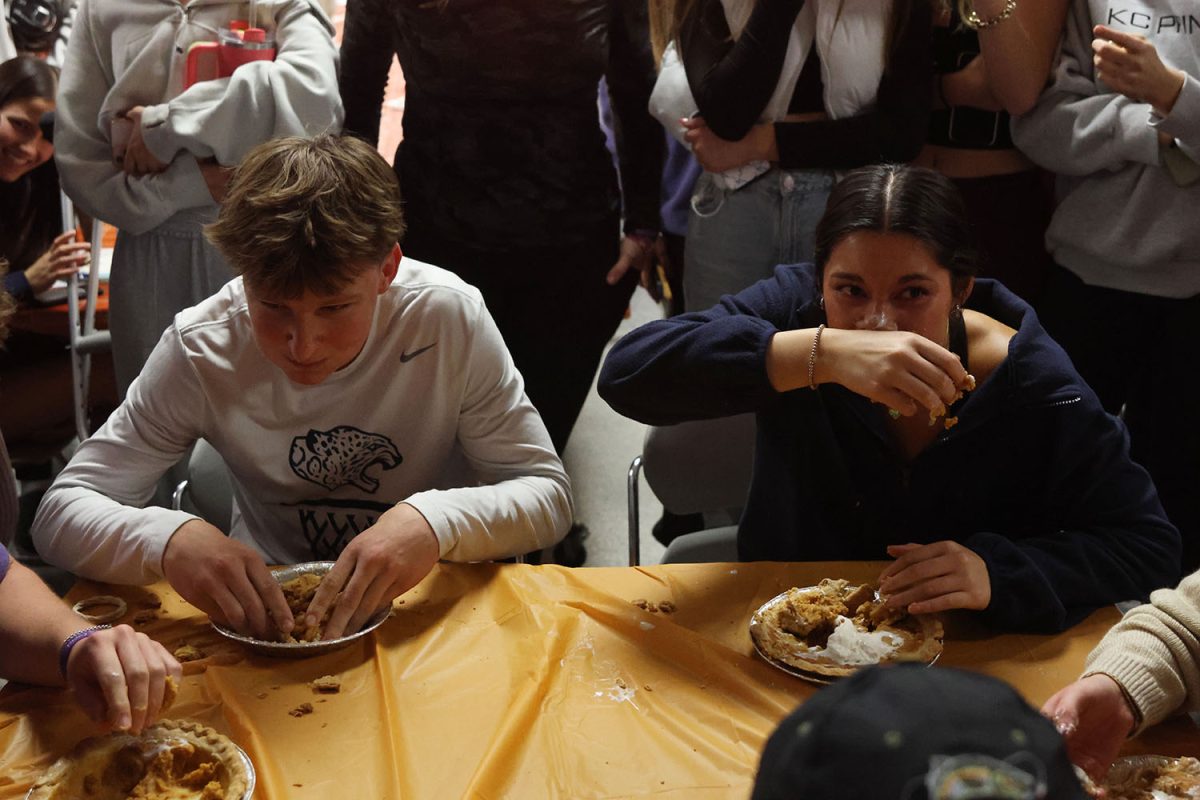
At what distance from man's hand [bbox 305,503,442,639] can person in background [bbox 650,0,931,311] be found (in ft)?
4.02

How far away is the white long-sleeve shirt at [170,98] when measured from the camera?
8.49ft


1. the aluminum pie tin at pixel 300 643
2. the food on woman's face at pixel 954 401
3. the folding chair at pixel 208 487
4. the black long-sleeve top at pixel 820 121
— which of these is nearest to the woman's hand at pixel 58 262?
the folding chair at pixel 208 487

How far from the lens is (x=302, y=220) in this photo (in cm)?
174

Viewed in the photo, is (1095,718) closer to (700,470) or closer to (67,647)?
(700,470)

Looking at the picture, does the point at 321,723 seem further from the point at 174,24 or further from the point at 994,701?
the point at 174,24

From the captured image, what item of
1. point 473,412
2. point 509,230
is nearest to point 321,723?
point 473,412

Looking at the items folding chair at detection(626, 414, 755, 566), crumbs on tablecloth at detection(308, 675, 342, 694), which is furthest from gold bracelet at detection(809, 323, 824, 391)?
crumbs on tablecloth at detection(308, 675, 342, 694)

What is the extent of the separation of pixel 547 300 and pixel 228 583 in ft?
4.87

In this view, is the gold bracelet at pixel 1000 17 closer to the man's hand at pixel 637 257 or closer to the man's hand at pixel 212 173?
the man's hand at pixel 637 257

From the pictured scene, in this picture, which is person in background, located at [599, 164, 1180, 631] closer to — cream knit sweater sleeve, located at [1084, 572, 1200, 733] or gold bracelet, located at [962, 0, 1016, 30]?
cream knit sweater sleeve, located at [1084, 572, 1200, 733]

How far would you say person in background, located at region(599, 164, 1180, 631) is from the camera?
5.36 feet

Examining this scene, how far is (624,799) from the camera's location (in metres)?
1.32

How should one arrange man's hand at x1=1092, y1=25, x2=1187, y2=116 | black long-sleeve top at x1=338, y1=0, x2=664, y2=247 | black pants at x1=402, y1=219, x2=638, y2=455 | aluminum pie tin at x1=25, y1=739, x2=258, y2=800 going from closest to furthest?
aluminum pie tin at x1=25, y1=739, x2=258, y2=800 < man's hand at x1=1092, y1=25, x2=1187, y2=116 < black long-sleeve top at x1=338, y1=0, x2=664, y2=247 < black pants at x1=402, y1=219, x2=638, y2=455

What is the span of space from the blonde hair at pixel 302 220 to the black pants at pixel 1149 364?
159 cm
